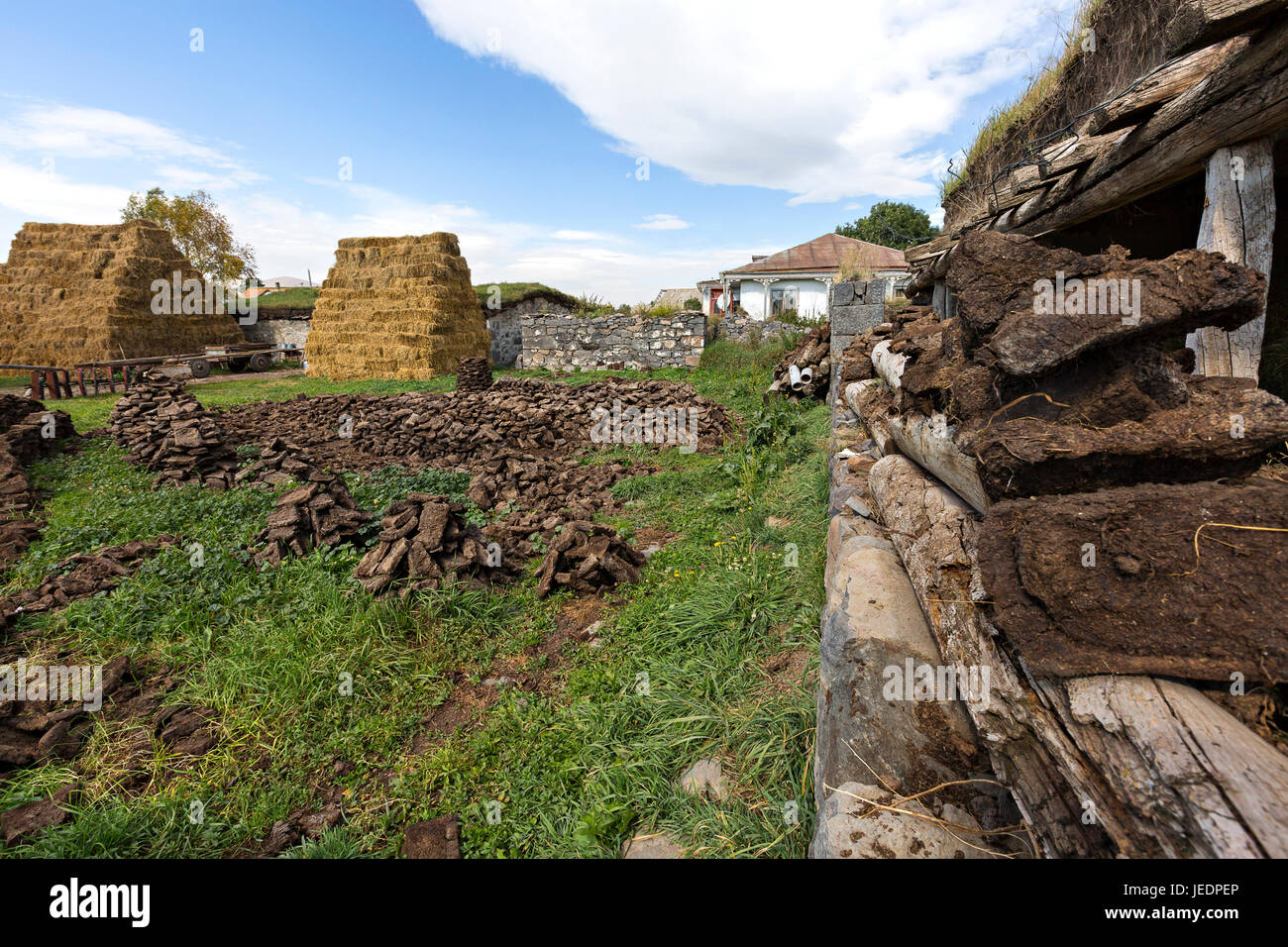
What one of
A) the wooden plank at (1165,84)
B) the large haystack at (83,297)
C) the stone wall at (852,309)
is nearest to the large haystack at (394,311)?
the large haystack at (83,297)

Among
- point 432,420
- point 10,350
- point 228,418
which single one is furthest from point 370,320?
point 10,350

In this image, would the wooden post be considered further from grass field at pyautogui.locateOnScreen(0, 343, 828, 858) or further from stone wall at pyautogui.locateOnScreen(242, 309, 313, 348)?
stone wall at pyautogui.locateOnScreen(242, 309, 313, 348)

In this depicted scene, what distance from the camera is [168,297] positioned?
2320 cm

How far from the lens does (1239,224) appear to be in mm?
2979

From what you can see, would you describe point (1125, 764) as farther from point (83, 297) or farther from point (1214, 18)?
point (83, 297)

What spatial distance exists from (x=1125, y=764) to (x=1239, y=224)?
3307 mm

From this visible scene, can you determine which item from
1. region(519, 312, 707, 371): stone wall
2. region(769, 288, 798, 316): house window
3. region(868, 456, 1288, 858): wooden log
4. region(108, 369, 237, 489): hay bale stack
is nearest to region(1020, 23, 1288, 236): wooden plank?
region(868, 456, 1288, 858): wooden log

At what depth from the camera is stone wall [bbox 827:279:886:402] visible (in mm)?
9438

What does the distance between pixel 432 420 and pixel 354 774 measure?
808 centimetres

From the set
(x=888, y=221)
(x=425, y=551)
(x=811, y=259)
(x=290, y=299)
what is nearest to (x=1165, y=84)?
(x=425, y=551)

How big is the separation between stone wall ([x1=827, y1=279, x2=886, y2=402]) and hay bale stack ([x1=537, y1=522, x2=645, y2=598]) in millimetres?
5680

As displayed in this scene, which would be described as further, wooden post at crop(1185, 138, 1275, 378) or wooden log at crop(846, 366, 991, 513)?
wooden post at crop(1185, 138, 1275, 378)
